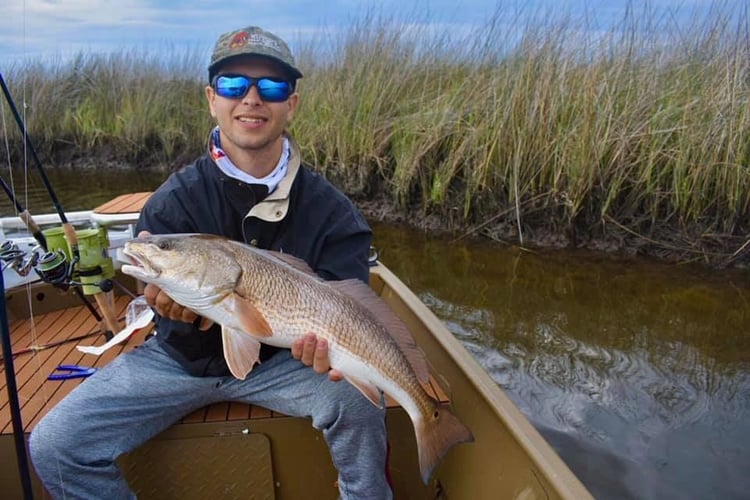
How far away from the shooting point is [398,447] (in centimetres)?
260

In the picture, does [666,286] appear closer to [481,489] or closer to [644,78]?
[644,78]

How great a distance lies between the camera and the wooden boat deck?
2.46 metres

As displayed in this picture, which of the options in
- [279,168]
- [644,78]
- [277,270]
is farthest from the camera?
[644,78]

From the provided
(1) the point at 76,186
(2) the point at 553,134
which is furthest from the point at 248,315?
(1) the point at 76,186

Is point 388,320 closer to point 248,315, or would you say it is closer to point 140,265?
point 248,315

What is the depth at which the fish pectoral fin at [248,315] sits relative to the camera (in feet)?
6.57

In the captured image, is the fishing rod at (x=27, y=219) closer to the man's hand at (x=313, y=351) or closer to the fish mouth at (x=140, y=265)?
the fish mouth at (x=140, y=265)

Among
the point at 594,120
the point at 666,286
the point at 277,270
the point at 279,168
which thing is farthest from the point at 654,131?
the point at 277,270

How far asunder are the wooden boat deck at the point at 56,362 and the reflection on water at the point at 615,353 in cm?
151

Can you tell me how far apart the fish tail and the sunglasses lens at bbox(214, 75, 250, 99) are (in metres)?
1.45

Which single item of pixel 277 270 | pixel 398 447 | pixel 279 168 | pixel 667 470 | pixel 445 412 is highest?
pixel 279 168

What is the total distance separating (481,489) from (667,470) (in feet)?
5.41

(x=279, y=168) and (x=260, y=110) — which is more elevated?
(x=260, y=110)

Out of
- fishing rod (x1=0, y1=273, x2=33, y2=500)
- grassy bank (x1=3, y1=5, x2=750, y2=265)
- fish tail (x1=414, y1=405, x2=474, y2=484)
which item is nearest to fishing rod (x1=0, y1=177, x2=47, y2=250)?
fishing rod (x1=0, y1=273, x2=33, y2=500)
